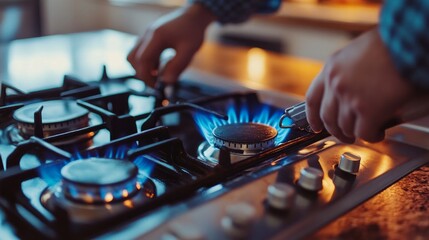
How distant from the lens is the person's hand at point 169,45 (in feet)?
2.96

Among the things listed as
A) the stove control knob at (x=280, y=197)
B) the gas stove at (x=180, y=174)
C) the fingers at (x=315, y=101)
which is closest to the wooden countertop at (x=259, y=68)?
the gas stove at (x=180, y=174)

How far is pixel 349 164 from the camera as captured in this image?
54cm

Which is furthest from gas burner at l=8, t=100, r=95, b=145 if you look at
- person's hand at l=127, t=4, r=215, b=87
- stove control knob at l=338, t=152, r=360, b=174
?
stove control knob at l=338, t=152, r=360, b=174

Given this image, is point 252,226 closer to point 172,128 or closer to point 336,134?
point 336,134

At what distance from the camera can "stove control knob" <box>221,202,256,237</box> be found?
0.40 metres

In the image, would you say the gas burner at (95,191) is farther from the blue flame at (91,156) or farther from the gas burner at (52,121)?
the gas burner at (52,121)

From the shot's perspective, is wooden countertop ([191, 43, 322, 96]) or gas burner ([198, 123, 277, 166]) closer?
gas burner ([198, 123, 277, 166])

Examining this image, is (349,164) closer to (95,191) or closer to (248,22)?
(95,191)

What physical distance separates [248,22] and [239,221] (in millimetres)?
2323

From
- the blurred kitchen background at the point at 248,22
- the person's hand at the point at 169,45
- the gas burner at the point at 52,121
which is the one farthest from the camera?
the blurred kitchen background at the point at 248,22

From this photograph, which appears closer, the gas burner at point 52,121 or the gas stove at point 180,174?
the gas stove at point 180,174

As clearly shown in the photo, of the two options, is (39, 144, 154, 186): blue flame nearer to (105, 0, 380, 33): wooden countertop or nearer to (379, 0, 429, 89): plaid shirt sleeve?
(379, 0, 429, 89): plaid shirt sleeve

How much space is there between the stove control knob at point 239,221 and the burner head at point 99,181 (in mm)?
109

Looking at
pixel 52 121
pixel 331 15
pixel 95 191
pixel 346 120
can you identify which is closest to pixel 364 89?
pixel 346 120
